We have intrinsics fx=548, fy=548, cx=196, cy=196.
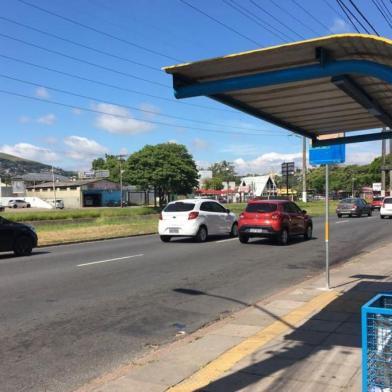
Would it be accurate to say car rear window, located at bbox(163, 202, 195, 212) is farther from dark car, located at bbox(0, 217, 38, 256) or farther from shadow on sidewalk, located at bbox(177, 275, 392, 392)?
shadow on sidewalk, located at bbox(177, 275, 392, 392)

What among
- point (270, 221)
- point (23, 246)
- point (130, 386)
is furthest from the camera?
point (270, 221)

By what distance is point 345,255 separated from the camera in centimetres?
1611

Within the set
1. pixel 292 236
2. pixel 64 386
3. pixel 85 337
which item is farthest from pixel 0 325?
pixel 292 236

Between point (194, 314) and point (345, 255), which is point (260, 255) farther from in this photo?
point (194, 314)

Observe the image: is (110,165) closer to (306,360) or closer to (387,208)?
(387,208)

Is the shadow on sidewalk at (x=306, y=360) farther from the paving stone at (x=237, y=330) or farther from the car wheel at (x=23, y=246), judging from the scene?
the car wheel at (x=23, y=246)

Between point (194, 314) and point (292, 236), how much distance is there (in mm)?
12438

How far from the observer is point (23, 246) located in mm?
16641

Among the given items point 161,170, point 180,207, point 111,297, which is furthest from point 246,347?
point 161,170

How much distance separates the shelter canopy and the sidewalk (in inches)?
103

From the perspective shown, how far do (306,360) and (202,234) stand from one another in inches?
587

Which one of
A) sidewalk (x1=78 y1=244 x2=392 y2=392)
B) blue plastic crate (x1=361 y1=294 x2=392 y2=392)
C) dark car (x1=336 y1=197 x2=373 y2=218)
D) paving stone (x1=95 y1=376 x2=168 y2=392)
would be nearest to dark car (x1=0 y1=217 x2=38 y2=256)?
sidewalk (x1=78 y1=244 x2=392 y2=392)

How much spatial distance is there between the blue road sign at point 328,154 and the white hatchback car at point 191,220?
34.9 ft

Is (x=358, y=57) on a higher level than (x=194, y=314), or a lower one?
higher
